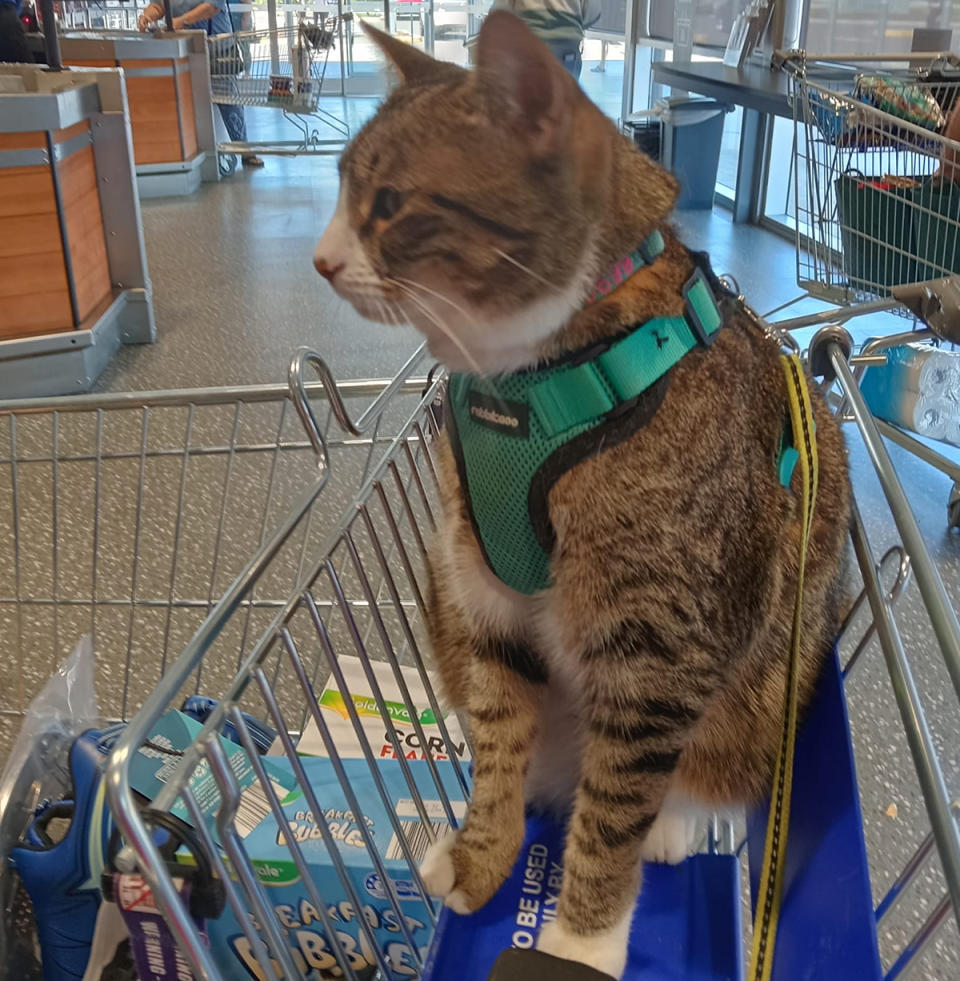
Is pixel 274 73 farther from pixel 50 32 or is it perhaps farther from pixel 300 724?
pixel 300 724

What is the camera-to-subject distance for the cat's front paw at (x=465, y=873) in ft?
2.48

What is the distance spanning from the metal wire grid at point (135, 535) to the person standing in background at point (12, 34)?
3154 mm

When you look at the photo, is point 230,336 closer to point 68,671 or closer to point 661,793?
point 68,671

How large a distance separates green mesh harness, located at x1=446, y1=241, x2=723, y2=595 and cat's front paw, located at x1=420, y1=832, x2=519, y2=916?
271 mm

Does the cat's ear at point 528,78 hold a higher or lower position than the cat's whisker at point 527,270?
higher

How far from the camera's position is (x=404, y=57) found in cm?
81

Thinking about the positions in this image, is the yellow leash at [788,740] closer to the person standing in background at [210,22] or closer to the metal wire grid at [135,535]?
the metal wire grid at [135,535]

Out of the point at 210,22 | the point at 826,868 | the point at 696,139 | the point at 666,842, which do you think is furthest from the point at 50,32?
the point at 210,22

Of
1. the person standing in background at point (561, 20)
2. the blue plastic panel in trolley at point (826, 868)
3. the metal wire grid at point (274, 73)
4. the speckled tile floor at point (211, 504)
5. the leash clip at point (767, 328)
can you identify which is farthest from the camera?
the metal wire grid at point (274, 73)

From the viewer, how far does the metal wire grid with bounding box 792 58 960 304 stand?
1890mm

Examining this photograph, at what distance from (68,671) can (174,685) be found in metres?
0.69

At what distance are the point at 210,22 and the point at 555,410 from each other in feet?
22.1

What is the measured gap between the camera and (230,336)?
3094 millimetres

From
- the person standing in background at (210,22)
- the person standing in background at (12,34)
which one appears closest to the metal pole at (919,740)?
the person standing in background at (12,34)
